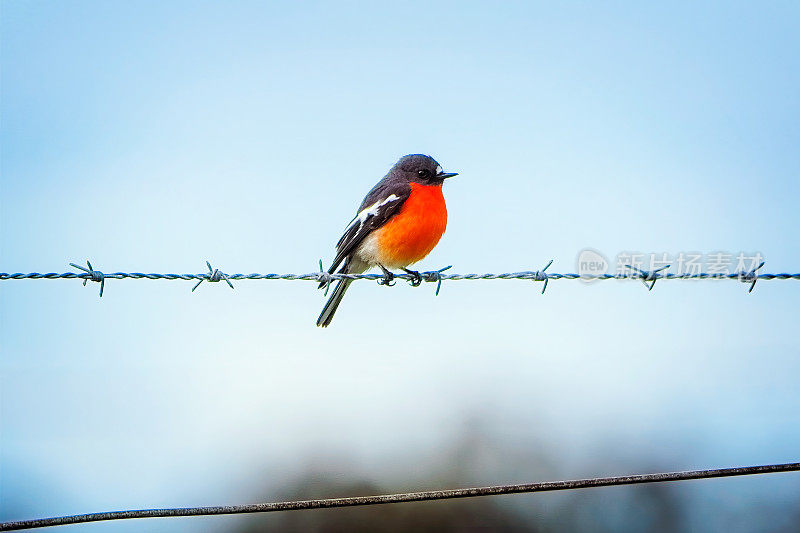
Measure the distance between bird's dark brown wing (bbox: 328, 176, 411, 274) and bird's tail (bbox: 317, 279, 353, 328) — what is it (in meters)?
0.18

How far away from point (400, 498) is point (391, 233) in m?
3.04

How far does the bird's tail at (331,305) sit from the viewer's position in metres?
6.61

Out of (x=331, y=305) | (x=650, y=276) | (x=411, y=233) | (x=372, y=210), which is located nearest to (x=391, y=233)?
(x=411, y=233)

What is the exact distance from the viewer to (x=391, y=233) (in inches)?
257

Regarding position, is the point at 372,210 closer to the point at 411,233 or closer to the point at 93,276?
the point at 411,233

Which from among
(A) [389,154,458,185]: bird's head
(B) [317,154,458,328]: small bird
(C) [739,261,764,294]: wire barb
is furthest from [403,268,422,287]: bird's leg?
(C) [739,261,764,294]: wire barb

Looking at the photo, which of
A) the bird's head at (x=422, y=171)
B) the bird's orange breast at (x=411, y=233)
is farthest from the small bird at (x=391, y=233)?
the bird's head at (x=422, y=171)

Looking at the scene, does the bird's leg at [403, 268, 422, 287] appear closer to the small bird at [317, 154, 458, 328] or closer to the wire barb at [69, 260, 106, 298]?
the small bird at [317, 154, 458, 328]

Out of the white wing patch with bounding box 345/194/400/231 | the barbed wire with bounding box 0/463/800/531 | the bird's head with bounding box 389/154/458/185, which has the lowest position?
the barbed wire with bounding box 0/463/800/531

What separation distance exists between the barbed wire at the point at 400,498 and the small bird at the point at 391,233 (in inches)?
107

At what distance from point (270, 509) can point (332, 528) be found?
21.8ft

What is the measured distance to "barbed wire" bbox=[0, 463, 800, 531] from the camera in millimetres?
3508

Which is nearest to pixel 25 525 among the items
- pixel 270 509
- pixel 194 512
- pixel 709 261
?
pixel 194 512

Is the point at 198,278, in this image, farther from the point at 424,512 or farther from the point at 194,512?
the point at 424,512
